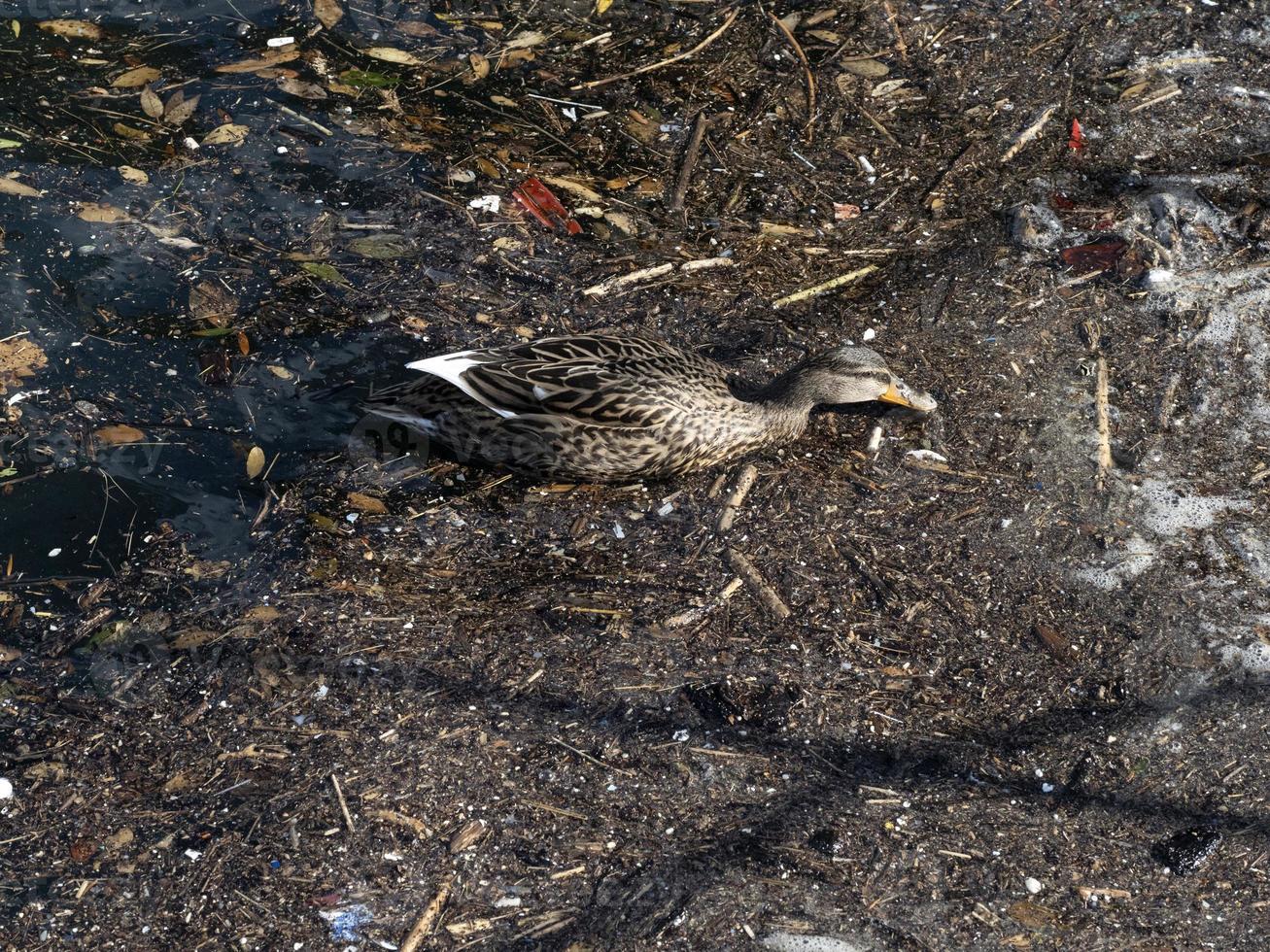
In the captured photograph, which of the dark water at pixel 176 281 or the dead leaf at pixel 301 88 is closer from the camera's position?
the dark water at pixel 176 281

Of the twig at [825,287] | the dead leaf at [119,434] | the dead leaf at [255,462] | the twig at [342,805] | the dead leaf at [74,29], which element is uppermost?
the dead leaf at [74,29]

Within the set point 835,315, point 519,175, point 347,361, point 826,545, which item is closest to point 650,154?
point 519,175

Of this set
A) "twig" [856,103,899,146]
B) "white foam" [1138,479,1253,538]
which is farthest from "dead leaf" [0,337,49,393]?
"white foam" [1138,479,1253,538]

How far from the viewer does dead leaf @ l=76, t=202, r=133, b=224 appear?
6.05 meters

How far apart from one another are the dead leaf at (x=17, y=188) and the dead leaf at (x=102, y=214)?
0.28 metres

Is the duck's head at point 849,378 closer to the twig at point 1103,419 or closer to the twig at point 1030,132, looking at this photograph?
the twig at point 1103,419

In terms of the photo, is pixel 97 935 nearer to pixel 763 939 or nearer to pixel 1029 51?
pixel 763 939

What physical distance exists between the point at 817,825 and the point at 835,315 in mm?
2861

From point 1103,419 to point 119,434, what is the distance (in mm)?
4509

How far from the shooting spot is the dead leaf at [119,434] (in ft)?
17.0

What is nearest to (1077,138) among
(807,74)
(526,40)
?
(807,74)

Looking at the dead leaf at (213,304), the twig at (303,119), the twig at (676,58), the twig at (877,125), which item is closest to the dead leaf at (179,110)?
the twig at (303,119)

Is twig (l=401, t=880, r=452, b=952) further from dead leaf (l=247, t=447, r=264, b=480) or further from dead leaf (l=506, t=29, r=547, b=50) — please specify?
dead leaf (l=506, t=29, r=547, b=50)

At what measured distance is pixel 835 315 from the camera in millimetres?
6156
